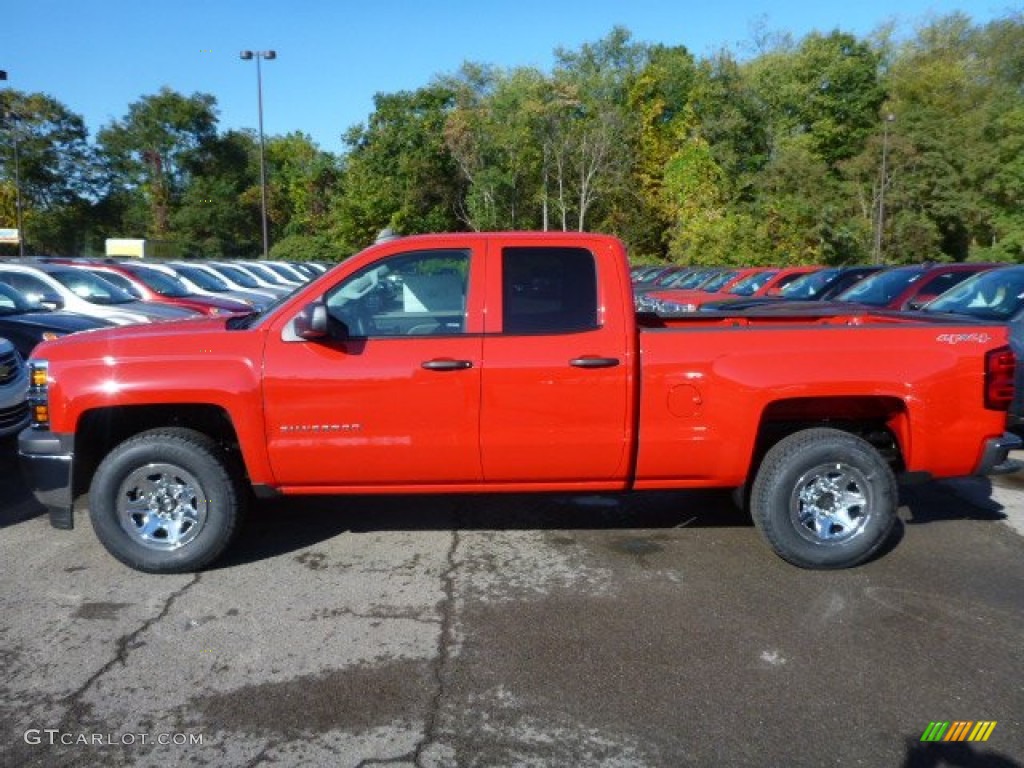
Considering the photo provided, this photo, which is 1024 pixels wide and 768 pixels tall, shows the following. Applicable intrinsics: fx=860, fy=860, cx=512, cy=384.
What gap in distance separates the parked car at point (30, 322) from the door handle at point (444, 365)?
5.44 meters

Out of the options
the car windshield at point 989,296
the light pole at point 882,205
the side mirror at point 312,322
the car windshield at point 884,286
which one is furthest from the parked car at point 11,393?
the light pole at point 882,205

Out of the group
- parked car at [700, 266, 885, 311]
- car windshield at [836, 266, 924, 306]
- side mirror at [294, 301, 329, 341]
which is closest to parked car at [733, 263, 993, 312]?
car windshield at [836, 266, 924, 306]

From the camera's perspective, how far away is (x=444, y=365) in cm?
486

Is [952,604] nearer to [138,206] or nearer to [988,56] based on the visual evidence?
[988,56]

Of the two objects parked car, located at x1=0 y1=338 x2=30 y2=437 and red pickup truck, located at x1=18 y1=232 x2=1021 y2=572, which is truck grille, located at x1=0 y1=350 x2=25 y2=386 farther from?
red pickup truck, located at x1=18 y1=232 x2=1021 y2=572

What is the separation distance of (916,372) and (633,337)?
1.65 metres

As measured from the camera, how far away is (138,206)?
72562 millimetres

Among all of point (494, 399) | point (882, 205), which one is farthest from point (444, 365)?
point (882, 205)

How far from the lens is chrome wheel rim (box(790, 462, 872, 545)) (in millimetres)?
5105

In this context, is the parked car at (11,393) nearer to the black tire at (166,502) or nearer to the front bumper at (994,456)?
the black tire at (166,502)

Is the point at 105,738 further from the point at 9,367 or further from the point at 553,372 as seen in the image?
the point at 9,367

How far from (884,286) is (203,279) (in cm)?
1432

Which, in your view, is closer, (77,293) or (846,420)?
(846,420)

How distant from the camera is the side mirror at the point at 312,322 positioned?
4.69 meters
